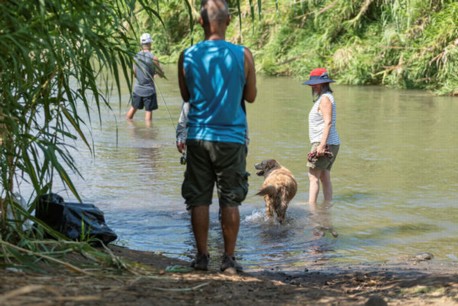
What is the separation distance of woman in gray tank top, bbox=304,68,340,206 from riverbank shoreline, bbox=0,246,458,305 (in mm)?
2427

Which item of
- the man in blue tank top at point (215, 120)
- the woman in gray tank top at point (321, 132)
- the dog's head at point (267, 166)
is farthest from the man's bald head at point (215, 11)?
the dog's head at point (267, 166)

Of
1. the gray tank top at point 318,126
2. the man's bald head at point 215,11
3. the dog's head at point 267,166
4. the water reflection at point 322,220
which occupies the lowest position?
the water reflection at point 322,220

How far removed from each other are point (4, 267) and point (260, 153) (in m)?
7.89

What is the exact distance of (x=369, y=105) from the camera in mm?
19141

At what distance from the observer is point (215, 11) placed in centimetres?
573

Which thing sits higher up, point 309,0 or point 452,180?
point 309,0

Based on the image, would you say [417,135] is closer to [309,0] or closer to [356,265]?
[356,265]

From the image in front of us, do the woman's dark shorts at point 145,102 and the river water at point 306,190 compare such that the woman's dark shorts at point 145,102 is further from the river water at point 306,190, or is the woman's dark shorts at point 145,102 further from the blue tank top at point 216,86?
the blue tank top at point 216,86

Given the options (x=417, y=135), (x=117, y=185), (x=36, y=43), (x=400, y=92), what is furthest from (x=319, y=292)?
(x=400, y=92)

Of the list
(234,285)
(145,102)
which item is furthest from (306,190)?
(145,102)

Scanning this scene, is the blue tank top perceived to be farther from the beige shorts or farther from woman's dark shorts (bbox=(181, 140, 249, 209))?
the beige shorts

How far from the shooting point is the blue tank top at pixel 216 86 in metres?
5.66

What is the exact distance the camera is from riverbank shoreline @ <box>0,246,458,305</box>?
452cm

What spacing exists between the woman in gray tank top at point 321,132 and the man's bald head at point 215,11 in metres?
3.37
